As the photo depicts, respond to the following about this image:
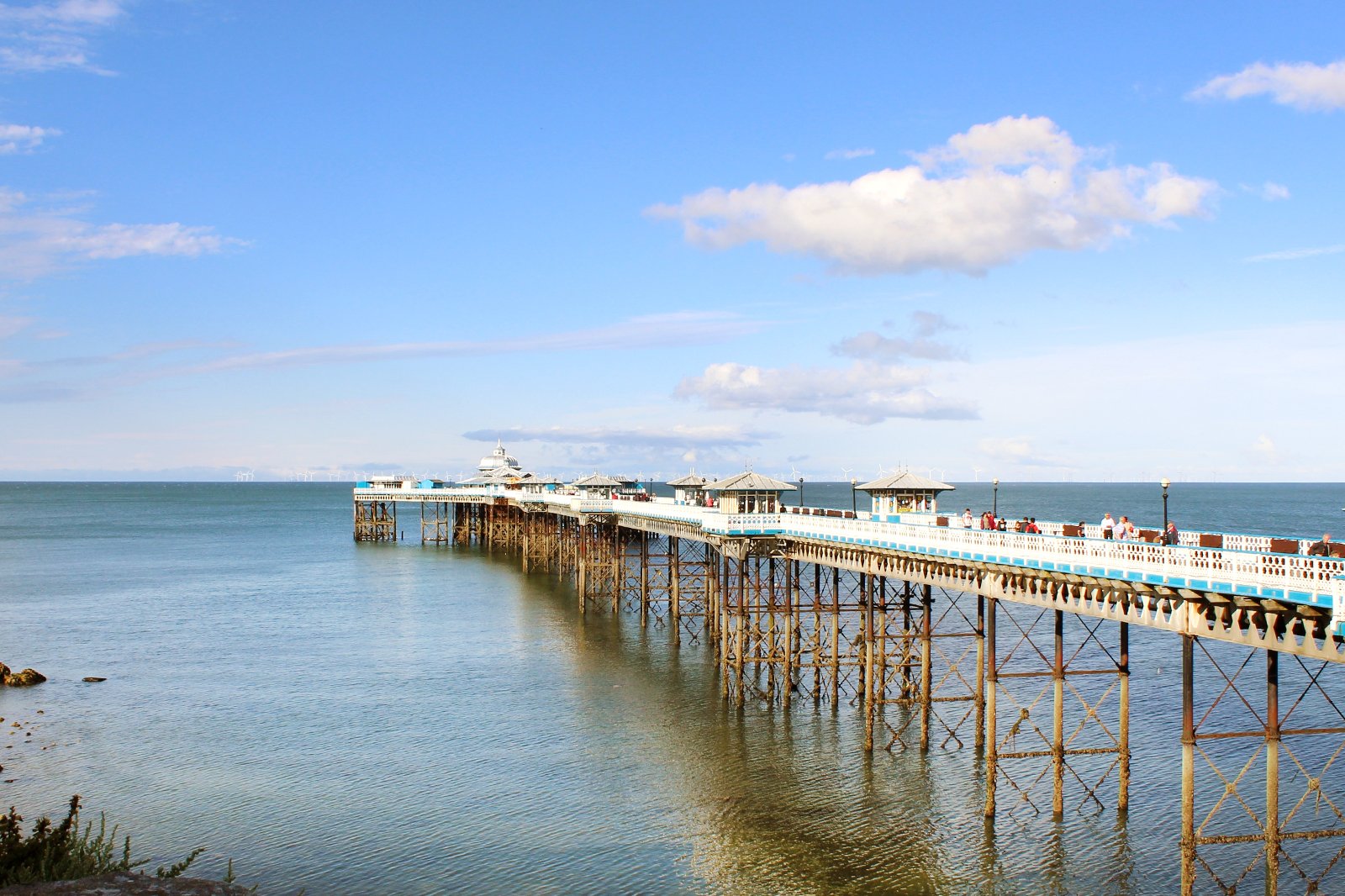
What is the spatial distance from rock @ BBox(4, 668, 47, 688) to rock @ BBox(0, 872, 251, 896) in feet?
106

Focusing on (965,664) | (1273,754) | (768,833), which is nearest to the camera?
(1273,754)

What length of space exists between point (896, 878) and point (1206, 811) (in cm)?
920

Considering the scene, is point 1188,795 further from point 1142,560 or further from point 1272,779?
point 1142,560

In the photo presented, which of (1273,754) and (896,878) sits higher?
(1273,754)

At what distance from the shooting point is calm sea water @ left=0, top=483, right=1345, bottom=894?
24.9m

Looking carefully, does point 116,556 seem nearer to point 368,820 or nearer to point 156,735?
point 156,735

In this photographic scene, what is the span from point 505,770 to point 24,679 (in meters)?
23.7

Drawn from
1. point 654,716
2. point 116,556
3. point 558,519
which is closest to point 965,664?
point 654,716

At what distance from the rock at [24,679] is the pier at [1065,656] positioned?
27.4m

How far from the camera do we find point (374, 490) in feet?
412

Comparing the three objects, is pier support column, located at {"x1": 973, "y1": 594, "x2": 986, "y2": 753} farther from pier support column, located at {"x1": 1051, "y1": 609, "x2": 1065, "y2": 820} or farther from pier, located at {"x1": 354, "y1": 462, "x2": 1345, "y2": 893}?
pier support column, located at {"x1": 1051, "y1": 609, "x2": 1065, "y2": 820}

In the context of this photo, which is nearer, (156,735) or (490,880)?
(490,880)

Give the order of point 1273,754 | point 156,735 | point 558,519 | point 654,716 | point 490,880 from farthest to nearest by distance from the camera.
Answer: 1. point 558,519
2. point 654,716
3. point 156,735
4. point 490,880
5. point 1273,754

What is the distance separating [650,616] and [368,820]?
36122mm
